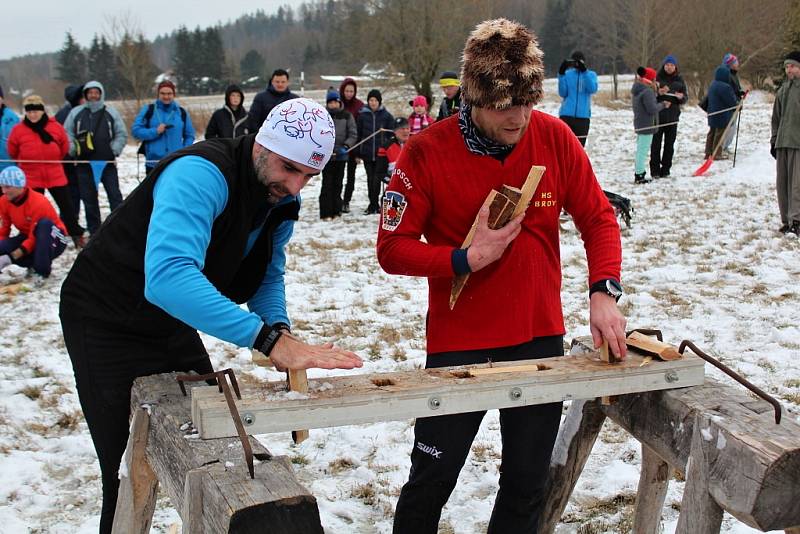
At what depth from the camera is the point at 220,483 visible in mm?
1823

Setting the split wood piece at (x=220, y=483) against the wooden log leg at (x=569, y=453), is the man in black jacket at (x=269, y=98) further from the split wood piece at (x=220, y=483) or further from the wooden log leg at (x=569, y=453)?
the split wood piece at (x=220, y=483)

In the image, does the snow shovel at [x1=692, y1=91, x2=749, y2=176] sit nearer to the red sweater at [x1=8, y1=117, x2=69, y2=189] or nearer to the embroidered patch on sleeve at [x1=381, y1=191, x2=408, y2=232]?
the red sweater at [x1=8, y1=117, x2=69, y2=189]

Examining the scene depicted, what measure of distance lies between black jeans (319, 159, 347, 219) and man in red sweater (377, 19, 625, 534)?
8.07 meters

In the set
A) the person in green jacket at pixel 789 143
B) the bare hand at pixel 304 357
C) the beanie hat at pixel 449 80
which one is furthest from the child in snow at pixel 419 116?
the bare hand at pixel 304 357

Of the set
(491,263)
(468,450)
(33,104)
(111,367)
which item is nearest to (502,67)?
(491,263)

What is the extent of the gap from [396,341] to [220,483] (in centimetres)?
387

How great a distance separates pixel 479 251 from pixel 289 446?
2.32m

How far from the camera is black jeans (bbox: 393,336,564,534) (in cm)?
244

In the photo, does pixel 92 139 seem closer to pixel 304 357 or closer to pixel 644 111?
pixel 304 357

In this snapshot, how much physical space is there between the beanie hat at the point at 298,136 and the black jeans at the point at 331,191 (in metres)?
8.10

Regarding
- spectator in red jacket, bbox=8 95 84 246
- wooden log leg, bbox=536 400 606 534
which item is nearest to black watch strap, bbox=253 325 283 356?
wooden log leg, bbox=536 400 606 534

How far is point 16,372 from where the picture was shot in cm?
536

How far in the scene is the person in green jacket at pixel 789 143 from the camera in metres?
8.15

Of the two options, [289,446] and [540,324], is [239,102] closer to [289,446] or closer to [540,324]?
[289,446]
